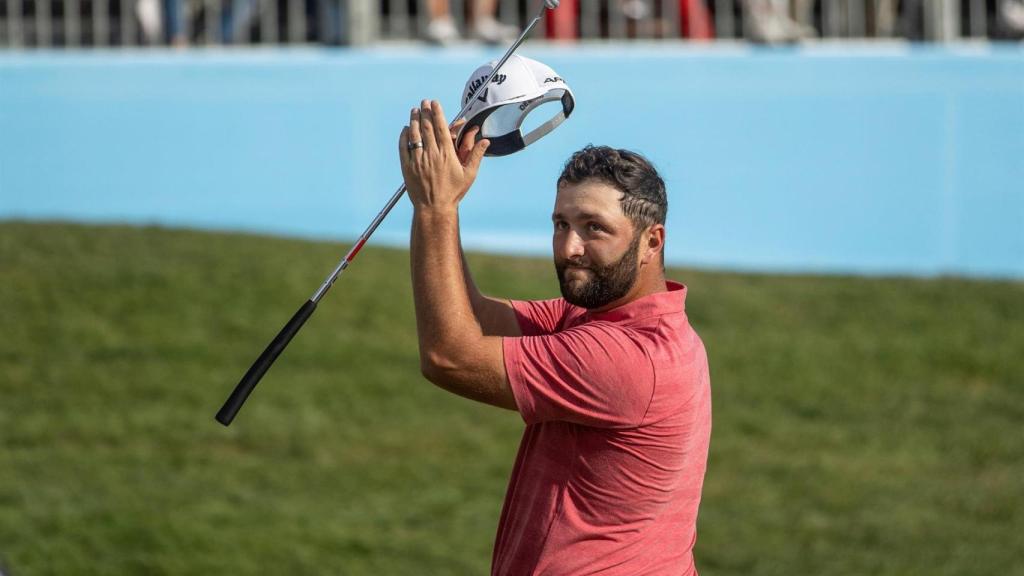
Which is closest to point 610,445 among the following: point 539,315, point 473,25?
point 539,315

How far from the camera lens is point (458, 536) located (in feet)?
26.5

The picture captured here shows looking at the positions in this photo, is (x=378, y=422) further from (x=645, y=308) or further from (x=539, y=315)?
(x=645, y=308)

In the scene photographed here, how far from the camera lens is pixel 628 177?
3379 millimetres

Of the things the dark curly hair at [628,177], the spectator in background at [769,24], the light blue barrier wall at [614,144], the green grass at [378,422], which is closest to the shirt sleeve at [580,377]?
the dark curly hair at [628,177]

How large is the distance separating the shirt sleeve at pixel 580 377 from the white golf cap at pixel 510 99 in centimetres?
41

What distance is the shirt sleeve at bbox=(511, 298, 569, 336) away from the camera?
3.76 metres

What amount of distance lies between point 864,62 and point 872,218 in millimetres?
985

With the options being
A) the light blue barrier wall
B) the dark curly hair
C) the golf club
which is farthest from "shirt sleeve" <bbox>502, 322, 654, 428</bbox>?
the light blue barrier wall

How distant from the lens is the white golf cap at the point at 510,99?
3.37 meters

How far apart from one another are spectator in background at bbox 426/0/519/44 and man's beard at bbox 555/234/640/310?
7662mm

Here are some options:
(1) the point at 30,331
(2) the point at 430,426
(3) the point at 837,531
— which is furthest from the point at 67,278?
(3) the point at 837,531

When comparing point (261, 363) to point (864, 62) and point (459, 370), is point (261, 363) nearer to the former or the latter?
point (459, 370)

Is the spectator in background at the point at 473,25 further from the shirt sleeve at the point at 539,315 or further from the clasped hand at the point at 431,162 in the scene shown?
the clasped hand at the point at 431,162

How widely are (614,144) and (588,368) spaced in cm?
754
